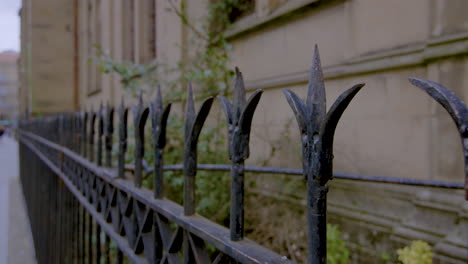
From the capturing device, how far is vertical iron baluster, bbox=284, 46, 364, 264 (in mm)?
621

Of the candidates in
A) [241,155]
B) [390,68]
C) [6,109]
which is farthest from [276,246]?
[6,109]

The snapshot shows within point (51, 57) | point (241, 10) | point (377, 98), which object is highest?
point (51, 57)

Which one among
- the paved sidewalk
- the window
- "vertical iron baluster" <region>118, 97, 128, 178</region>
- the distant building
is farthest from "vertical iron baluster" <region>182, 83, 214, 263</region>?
the distant building

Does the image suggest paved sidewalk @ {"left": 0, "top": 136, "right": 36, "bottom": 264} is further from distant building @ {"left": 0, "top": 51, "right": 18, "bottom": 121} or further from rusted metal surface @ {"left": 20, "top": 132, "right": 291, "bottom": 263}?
distant building @ {"left": 0, "top": 51, "right": 18, "bottom": 121}

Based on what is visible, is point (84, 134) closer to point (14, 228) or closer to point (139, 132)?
point (139, 132)

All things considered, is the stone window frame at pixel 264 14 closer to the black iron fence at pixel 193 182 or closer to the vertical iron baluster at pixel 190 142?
the black iron fence at pixel 193 182

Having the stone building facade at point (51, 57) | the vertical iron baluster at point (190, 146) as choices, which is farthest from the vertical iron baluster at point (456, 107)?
the stone building facade at point (51, 57)

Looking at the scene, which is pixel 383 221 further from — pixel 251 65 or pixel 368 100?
pixel 251 65

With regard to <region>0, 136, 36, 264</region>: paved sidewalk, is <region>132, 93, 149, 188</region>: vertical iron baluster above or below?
above

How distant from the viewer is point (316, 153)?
0.63 metres

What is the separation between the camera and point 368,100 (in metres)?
2.52

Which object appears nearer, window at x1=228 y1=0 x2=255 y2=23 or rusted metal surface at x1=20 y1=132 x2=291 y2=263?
rusted metal surface at x1=20 y1=132 x2=291 y2=263

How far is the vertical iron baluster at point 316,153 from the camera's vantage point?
2.04ft

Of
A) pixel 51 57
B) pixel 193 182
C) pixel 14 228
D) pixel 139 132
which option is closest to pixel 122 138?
pixel 139 132
